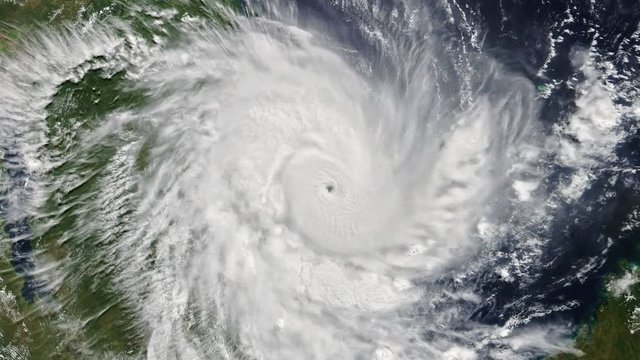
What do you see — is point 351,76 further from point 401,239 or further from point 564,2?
point 564,2

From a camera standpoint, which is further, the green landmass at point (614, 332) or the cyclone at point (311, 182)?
the cyclone at point (311, 182)

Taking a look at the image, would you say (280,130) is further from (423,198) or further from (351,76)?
(423,198)

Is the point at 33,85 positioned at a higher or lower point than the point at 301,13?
lower

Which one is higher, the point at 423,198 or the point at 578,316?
the point at 423,198

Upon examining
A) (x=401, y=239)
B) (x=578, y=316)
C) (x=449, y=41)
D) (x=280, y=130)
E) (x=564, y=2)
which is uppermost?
(x=564, y=2)

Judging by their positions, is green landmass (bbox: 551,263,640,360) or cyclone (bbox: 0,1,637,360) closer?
green landmass (bbox: 551,263,640,360)

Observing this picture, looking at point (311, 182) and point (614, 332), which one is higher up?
point (311, 182)

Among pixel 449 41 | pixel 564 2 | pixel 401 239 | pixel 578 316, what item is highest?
pixel 564 2

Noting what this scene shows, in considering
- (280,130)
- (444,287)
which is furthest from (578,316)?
(280,130)

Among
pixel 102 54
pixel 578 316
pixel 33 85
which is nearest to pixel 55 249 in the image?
pixel 33 85
